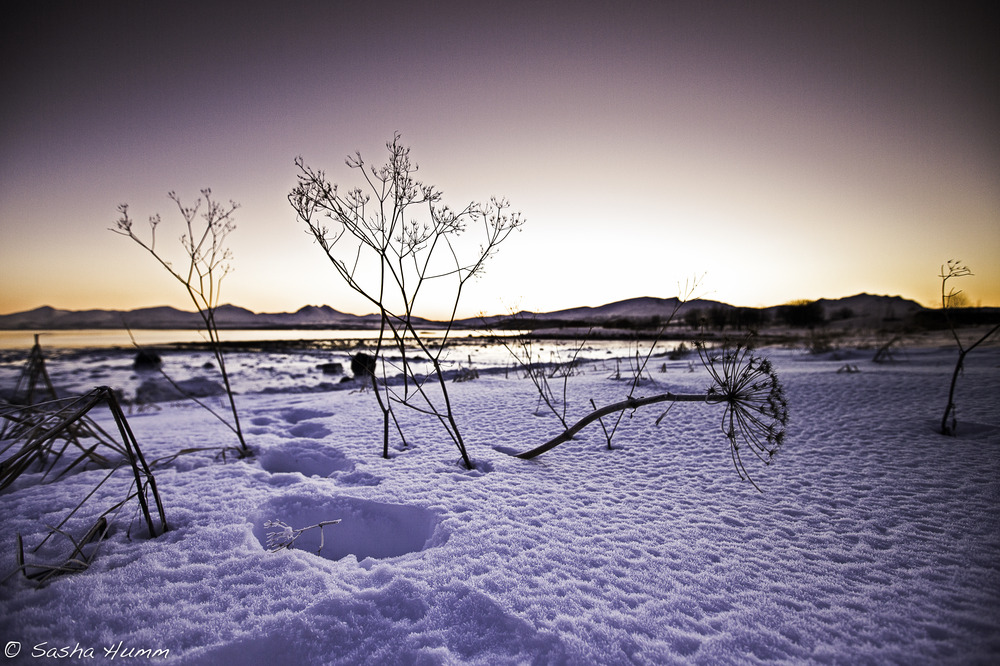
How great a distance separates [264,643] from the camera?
5.29 ft

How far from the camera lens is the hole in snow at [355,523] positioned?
8.89 ft

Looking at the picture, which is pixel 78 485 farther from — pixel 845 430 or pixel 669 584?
pixel 845 430

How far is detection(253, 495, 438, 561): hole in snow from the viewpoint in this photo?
271cm

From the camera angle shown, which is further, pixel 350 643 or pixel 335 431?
pixel 335 431

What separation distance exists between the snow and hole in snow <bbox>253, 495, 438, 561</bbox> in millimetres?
15

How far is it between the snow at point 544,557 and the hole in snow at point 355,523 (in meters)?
0.01

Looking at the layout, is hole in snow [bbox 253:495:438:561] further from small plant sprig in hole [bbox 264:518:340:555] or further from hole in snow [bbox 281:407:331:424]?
hole in snow [bbox 281:407:331:424]

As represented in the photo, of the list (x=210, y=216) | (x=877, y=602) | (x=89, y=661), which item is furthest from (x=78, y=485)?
(x=877, y=602)

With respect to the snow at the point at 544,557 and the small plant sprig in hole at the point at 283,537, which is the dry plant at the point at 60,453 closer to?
the snow at the point at 544,557

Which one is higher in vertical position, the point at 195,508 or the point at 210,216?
the point at 210,216

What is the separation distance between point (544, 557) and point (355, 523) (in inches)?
61.9

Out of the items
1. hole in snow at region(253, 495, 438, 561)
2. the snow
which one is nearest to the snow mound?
the snow

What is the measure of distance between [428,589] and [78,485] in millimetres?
3353

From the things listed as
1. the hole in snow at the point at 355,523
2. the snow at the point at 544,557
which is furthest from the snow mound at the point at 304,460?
the hole in snow at the point at 355,523
